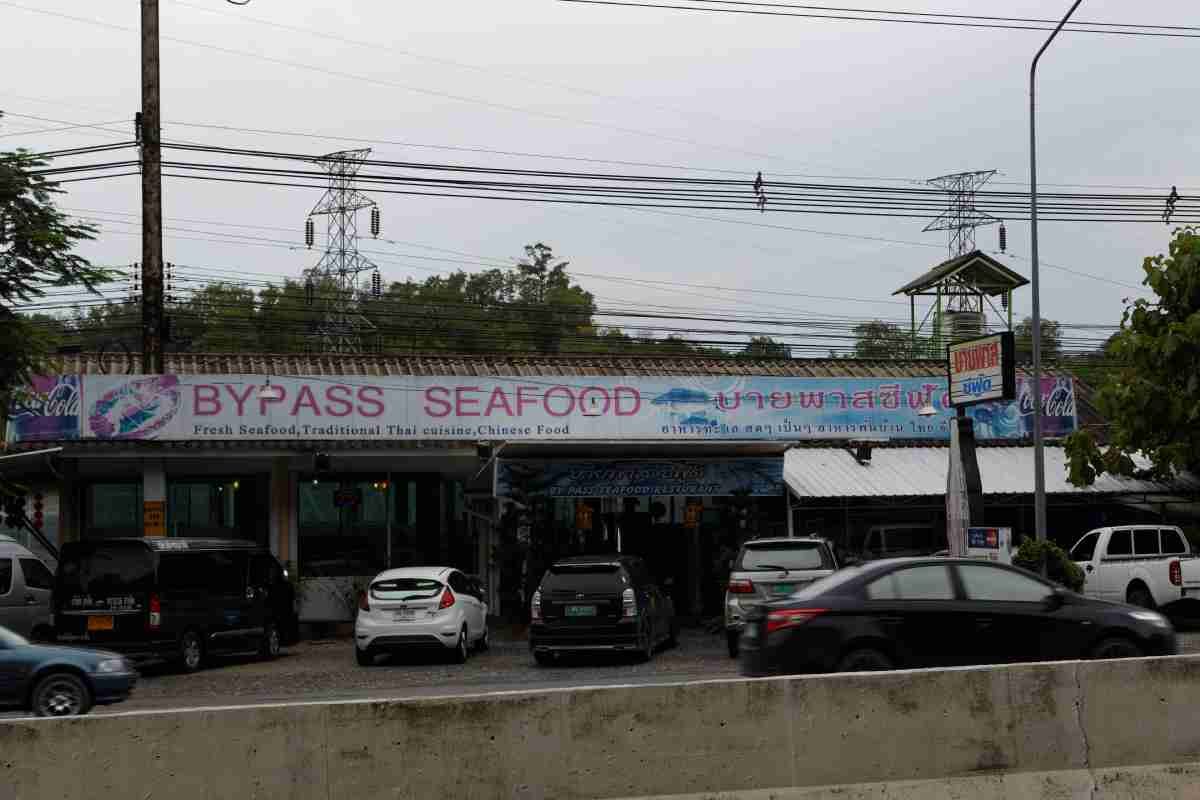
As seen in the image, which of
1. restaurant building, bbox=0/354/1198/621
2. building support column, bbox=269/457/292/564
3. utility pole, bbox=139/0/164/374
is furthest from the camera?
building support column, bbox=269/457/292/564

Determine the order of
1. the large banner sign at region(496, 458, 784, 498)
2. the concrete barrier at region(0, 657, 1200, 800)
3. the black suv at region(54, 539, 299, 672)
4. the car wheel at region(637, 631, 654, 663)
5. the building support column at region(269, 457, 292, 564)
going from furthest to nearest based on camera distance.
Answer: the large banner sign at region(496, 458, 784, 498), the building support column at region(269, 457, 292, 564), the car wheel at region(637, 631, 654, 663), the black suv at region(54, 539, 299, 672), the concrete barrier at region(0, 657, 1200, 800)

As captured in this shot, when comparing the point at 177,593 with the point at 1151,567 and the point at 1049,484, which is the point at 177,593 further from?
the point at 1049,484

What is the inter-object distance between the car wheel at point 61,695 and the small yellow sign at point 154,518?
10608 millimetres

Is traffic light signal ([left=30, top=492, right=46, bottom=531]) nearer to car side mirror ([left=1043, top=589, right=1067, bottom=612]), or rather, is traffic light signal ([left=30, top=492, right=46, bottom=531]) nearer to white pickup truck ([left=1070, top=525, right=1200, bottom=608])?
white pickup truck ([left=1070, top=525, right=1200, bottom=608])

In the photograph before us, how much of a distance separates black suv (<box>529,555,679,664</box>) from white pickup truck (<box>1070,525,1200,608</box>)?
32.9 feet

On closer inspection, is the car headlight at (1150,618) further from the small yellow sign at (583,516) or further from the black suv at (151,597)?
the small yellow sign at (583,516)

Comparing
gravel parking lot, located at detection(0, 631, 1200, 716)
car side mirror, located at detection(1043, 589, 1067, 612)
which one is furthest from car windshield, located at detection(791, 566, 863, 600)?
gravel parking lot, located at detection(0, 631, 1200, 716)

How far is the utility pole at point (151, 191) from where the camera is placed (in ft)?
79.0

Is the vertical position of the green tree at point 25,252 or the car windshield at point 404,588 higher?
the green tree at point 25,252

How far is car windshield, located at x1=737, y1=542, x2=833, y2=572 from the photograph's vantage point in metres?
20.2

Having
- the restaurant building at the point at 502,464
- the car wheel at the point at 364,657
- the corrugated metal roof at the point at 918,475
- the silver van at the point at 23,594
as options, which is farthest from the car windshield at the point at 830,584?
the corrugated metal roof at the point at 918,475

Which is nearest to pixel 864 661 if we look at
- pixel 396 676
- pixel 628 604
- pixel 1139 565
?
pixel 628 604

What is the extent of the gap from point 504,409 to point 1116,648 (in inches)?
673

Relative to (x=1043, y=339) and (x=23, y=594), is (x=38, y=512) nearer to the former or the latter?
(x=23, y=594)
